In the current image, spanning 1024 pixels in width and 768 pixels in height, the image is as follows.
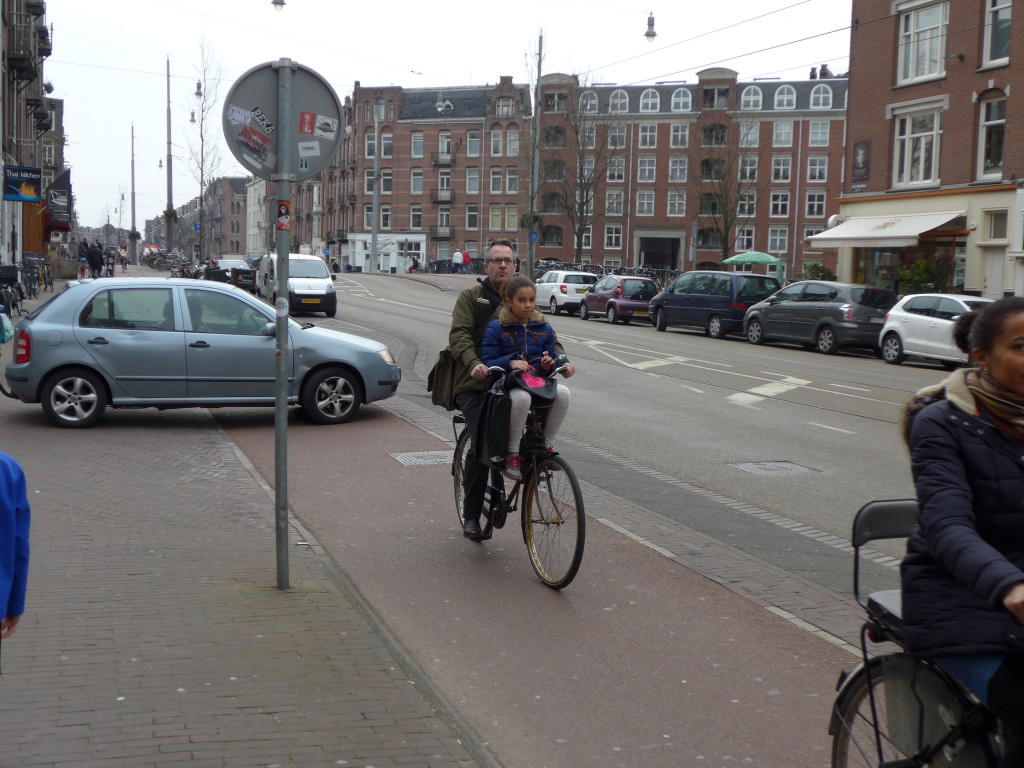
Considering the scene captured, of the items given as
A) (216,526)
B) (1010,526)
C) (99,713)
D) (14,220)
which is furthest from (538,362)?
(14,220)

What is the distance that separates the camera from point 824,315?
80.4ft

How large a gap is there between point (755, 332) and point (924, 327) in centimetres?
571

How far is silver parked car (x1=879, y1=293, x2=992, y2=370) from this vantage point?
21078 millimetres

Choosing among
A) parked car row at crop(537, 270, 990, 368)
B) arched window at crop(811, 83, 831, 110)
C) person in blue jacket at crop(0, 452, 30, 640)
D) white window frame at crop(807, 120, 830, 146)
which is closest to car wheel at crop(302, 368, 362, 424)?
person in blue jacket at crop(0, 452, 30, 640)

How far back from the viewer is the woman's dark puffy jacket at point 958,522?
8.27ft

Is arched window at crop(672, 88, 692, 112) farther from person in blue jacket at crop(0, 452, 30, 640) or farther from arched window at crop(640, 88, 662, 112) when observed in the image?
person in blue jacket at crop(0, 452, 30, 640)

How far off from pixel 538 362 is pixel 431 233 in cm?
8805

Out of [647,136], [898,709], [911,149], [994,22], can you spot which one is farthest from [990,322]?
[647,136]

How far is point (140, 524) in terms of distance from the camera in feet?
22.7

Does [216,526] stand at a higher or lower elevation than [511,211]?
lower

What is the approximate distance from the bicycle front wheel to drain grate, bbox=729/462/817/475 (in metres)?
4.08

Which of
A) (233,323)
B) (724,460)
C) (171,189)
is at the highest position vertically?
(171,189)

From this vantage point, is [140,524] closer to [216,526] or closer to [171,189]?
[216,526]

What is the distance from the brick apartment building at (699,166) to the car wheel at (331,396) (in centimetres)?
6137
